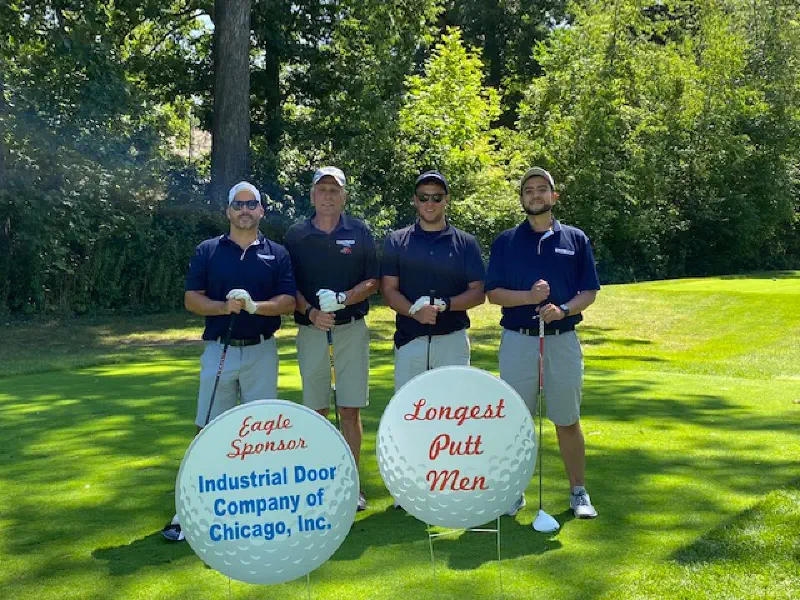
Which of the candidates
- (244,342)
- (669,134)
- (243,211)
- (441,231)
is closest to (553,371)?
(441,231)

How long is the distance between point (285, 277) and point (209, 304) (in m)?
0.41

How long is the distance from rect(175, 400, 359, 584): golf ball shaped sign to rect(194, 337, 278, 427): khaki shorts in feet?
4.37

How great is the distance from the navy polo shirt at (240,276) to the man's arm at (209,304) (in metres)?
0.04

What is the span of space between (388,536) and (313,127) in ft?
63.7

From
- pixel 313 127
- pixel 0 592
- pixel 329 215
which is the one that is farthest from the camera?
pixel 313 127

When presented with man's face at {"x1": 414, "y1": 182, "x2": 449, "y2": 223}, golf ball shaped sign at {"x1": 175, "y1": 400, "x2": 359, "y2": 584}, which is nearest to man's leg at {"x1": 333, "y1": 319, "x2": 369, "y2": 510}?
man's face at {"x1": 414, "y1": 182, "x2": 449, "y2": 223}

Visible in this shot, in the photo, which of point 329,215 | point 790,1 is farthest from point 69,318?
point 790,1

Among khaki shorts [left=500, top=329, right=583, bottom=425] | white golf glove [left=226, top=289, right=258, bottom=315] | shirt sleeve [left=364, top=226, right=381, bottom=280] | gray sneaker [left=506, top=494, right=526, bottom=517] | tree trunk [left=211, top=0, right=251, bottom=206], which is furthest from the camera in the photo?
tree trunk [left=211, top=0, right=251, bottom=206]

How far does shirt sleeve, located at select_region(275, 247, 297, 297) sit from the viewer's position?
4.70 metres

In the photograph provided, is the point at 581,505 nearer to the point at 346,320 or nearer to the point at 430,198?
the point at 346,320

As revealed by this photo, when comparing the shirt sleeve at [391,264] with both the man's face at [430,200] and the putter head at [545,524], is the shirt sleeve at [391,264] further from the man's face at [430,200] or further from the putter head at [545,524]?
the putter head at [545,524]

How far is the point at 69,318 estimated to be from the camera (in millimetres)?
16828

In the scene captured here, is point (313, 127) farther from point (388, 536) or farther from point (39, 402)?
point (388, 536)

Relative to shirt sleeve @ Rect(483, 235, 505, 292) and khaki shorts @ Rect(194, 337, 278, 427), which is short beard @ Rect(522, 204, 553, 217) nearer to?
shirt sleeve @ Rect(483, 235, 505, 292)
